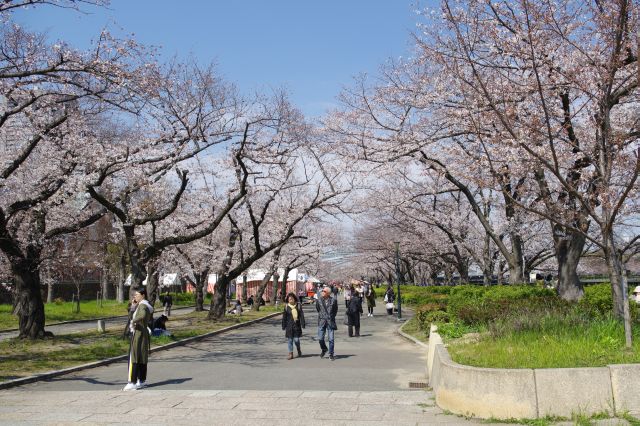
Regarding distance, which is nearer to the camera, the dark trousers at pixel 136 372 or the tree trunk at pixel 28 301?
the dark trousers at pixel 136 372

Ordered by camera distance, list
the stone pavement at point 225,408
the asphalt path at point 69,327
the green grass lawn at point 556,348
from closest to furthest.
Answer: the green grass lawn at point 556,348, the stone pavement at point 225,408, the asphalt path at point 69,327

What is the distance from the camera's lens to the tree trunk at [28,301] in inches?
747

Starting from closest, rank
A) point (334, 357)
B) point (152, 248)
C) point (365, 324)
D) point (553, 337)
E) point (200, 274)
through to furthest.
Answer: point (553, 337), point (334, 357), point (152, 248), point (365, 324), point (200, 274)

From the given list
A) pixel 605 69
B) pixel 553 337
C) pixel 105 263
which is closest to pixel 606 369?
pixel 553 337

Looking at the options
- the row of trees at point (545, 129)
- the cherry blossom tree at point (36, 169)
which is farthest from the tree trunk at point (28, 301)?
the row of trees at point (545, 129)

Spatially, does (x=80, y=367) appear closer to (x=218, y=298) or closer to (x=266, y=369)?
(x=266, y=369)

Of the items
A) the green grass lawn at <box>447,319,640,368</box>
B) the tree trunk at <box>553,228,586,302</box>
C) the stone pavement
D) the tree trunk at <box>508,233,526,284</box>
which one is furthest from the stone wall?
the tree trunk at <box>508,233,526,284</box>

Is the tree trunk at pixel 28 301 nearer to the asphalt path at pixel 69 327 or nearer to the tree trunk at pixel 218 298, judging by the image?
the asphalt path at pixel 69 327

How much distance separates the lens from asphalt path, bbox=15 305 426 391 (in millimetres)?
10664

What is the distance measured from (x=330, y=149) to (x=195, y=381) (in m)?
12.6

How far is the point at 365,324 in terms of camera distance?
92.6ft

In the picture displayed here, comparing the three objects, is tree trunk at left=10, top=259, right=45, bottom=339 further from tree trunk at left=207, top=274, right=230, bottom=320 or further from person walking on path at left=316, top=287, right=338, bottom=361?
tree trunk at left=207, top=274, right=230, bottom=320

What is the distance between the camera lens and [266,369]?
42.1ft

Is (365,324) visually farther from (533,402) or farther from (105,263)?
(105,263)
